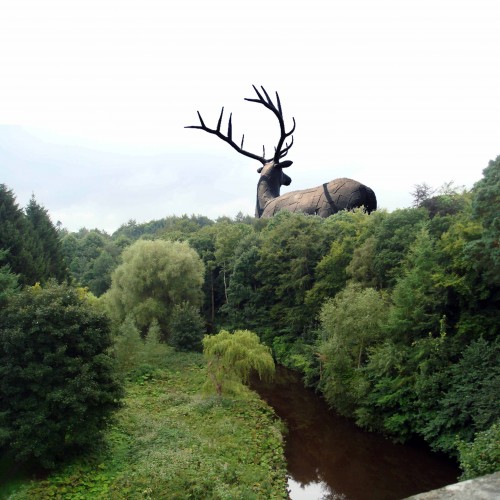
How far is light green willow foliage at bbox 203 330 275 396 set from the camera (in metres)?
15.8

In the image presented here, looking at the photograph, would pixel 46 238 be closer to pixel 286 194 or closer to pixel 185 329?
pixel 185 329

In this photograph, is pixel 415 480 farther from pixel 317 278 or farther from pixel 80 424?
pixel 317 278

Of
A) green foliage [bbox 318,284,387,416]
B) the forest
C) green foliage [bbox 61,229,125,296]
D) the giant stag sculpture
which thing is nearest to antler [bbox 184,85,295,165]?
the giant stag sculpture

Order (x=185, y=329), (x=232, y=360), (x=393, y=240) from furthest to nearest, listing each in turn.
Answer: (x=185, y=329), (x=393, y=240), (x=232, y=360)

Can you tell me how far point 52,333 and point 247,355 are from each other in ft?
22.0

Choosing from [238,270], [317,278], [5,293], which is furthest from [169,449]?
[238,270]

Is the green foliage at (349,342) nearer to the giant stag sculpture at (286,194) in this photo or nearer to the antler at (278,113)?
the giant stag sculpture at (286,194)

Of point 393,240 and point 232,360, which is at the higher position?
point 393,240

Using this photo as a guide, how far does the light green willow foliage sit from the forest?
0.37 meters

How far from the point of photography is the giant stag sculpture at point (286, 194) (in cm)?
2688

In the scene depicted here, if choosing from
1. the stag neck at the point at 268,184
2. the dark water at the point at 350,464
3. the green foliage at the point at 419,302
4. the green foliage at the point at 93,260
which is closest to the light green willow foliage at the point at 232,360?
the dark water at the point at 350,464

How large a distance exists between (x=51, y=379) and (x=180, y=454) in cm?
373

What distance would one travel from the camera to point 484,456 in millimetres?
8156

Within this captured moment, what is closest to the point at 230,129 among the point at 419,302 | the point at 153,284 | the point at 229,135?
the point at 229,135
